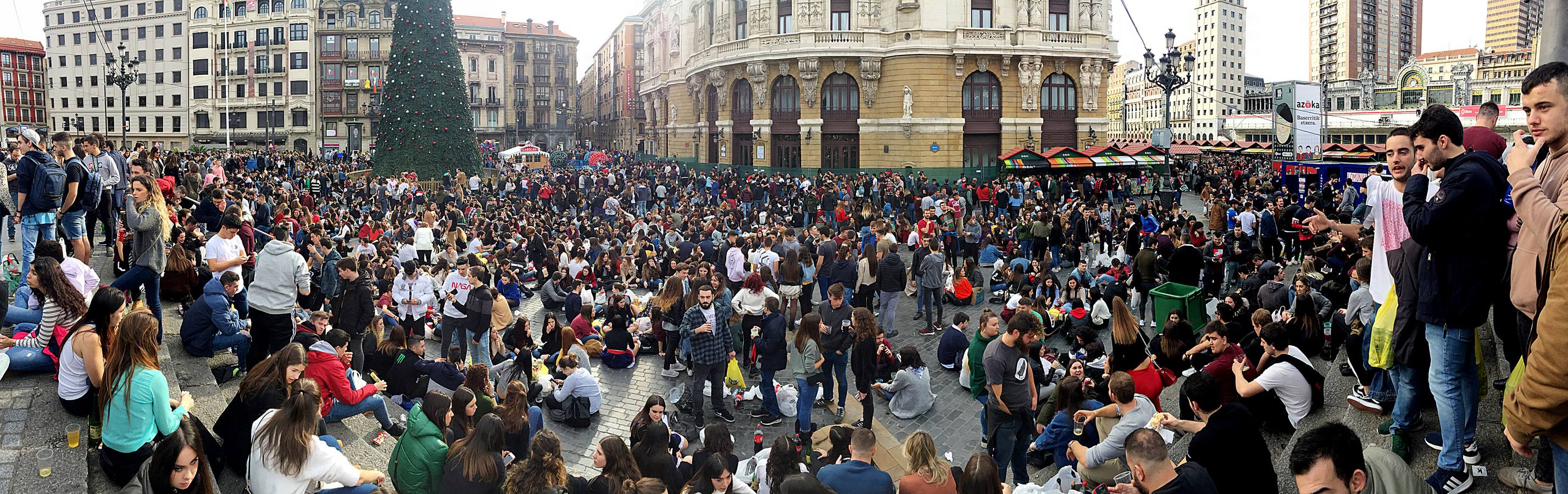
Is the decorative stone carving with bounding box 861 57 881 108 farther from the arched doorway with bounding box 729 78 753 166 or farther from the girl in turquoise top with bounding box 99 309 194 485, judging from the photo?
the girl in turquoise top with bounding box 99 309 194 485

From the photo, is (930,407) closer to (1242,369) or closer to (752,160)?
(1242,369)

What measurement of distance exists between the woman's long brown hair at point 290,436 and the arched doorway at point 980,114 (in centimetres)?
3773

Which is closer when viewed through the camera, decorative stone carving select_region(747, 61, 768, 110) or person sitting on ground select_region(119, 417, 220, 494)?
person sitting on ground select_region(119, 417, 220, 494)

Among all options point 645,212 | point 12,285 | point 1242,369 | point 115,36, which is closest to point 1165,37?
point 645,212

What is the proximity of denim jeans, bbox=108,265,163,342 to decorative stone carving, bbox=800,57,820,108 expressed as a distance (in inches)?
1342

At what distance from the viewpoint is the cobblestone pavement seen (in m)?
5.42

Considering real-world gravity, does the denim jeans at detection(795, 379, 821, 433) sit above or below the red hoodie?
below

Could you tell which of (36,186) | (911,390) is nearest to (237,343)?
(36,186)

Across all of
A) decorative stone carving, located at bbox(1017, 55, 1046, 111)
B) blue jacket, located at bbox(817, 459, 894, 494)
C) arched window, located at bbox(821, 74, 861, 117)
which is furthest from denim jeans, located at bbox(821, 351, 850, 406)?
decorative stone carving, located at bbox(1017, 55, 1046, 111)

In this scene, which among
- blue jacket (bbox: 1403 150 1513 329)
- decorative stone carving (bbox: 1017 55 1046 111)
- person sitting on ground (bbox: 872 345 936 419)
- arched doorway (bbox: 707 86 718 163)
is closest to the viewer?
blue jacket (bbox: 1403 150 1513 329)

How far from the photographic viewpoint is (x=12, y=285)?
999cm

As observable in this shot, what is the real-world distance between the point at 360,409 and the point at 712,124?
4102 centimetres

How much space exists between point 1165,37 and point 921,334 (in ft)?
44.4

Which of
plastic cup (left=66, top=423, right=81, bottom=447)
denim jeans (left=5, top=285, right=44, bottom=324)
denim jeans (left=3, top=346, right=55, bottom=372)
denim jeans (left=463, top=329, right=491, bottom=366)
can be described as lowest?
denim jeans (left=463, top=329, right=491, bottom=366)
